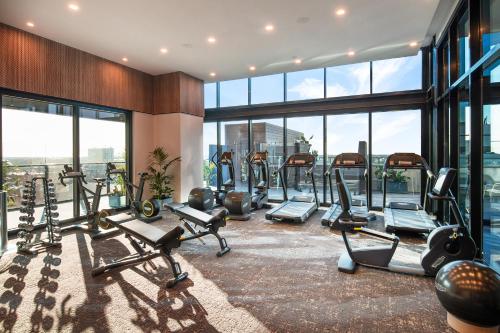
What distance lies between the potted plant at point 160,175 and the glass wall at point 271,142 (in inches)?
93.1

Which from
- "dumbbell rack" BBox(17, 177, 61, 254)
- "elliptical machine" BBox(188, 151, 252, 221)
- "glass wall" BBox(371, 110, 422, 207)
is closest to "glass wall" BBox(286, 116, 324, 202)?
"glass wall" BBox(371, 110, 422, 207)

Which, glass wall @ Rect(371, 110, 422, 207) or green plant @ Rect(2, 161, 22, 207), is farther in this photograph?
glass wall @ Rect(371, 110, 422, 207)

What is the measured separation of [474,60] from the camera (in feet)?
11.4

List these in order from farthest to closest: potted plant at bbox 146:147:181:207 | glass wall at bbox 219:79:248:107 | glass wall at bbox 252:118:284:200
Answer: glass wall at bbox 219:79:248:107
glass wall at bbox 252:118:284:200
potted plant at bbox 146:147:181:207

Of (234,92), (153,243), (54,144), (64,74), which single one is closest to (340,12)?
(153,243)

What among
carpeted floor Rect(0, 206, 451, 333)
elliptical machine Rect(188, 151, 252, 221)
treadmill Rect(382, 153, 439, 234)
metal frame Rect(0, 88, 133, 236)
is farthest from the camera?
Result: elliptical machine Rect(188, 151, 252, 221)

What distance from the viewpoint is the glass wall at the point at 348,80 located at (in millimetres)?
7008

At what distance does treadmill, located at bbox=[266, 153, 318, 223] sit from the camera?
228 inches

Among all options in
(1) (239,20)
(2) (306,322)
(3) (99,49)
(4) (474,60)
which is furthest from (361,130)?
(3) (99,49)

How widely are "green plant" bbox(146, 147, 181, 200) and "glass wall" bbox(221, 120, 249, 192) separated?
70.8 inches

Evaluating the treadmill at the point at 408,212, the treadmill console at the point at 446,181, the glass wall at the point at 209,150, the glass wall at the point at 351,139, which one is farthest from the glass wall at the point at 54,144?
the treadmill console at the point at 446,181

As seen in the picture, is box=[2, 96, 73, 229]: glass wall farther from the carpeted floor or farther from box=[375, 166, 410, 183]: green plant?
box=[375, 166, 410, 183]: green plant

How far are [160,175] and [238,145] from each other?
251 centimetres

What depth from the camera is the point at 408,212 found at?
5562mm
